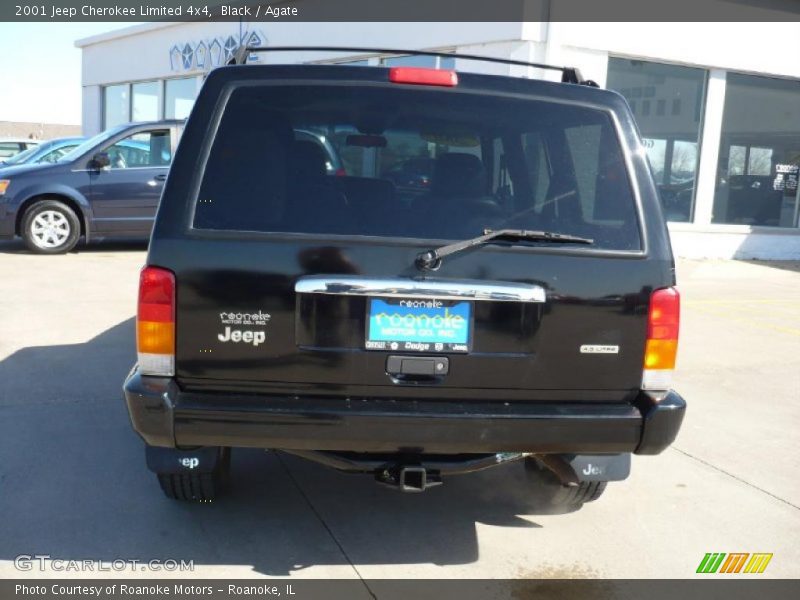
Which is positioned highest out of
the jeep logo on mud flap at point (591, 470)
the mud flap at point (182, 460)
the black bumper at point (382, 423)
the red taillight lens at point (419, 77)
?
the red taillight lens at point (419, 77)

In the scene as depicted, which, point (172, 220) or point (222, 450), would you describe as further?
point (222, 450)

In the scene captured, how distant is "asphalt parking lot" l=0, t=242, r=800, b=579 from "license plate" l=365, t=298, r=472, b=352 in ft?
3.22

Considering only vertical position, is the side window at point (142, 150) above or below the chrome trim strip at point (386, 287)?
above

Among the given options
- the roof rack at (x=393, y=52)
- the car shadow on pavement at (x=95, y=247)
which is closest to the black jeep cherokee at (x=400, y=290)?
the roof rack at (x=393, y=52)

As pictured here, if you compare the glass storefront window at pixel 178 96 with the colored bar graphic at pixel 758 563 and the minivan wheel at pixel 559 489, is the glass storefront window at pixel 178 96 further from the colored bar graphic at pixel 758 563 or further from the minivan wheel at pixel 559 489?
the colored bar graphic at pixel 758 563

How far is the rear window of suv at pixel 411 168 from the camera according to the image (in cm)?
295

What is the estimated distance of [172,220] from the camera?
288 centimetres

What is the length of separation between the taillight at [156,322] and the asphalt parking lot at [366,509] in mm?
894

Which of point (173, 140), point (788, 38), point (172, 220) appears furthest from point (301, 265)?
point (788, 38)

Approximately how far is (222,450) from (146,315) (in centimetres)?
79

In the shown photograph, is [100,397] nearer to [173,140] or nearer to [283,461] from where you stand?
[283,461]

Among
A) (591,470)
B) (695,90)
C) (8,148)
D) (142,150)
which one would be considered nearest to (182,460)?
(591,470)

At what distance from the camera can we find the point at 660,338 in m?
3.06
